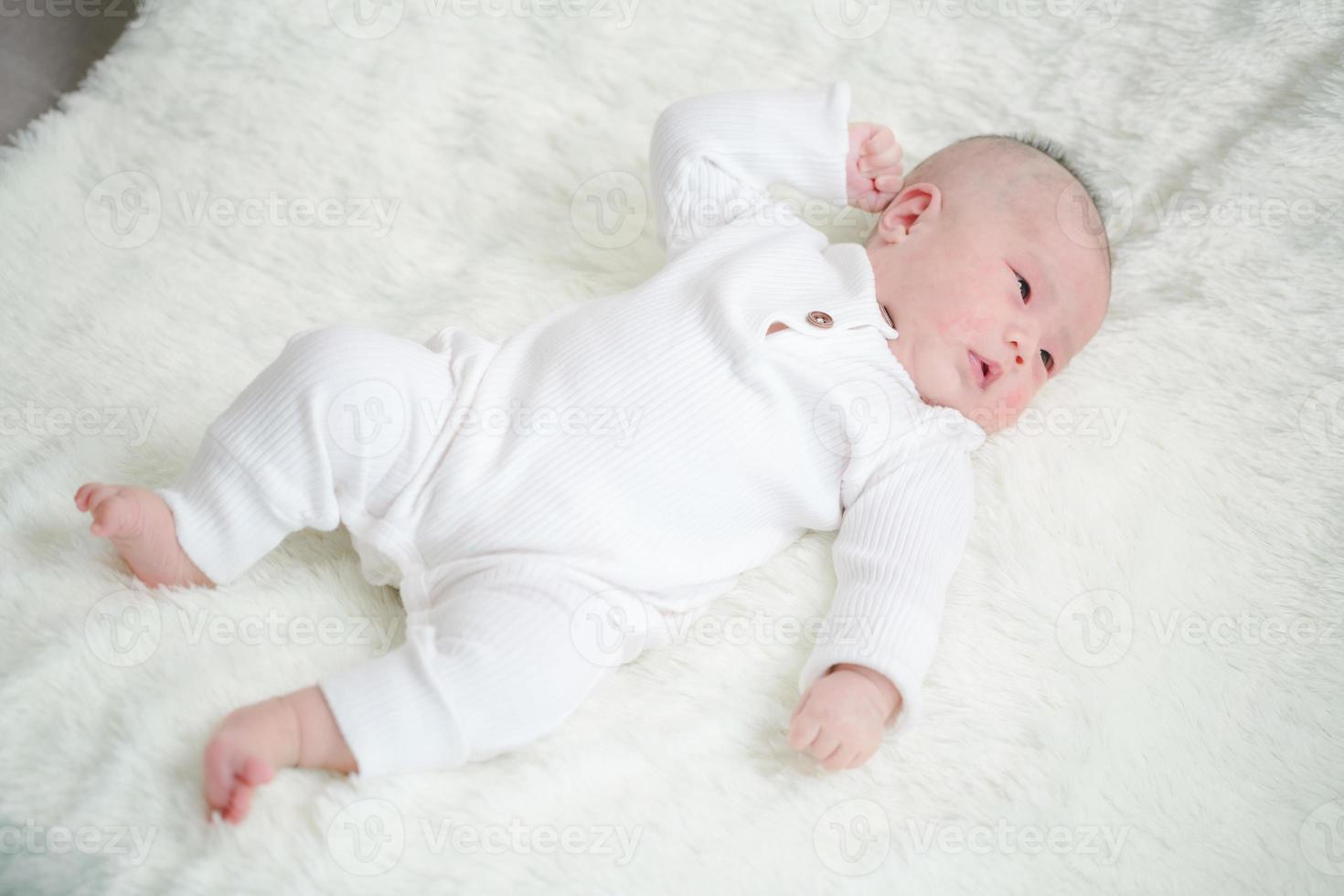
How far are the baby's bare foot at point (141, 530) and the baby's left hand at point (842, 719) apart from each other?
77 centimetres

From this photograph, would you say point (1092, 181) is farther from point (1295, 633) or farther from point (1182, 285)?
point (1295, 633)

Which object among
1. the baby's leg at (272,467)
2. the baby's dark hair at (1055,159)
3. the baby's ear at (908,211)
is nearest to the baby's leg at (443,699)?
the baby's leg at (272,467)

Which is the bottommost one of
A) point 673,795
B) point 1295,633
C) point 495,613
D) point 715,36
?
point 1295,633

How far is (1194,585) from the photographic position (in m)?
1.62

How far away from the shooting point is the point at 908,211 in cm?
180

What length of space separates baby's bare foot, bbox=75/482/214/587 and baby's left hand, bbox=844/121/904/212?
1162 mm

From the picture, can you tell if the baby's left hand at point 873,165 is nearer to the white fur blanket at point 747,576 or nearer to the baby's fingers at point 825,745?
the white fur blanket at point 747,576

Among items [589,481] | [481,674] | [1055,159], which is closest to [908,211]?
[1055,159]

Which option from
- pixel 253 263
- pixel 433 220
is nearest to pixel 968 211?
pixel 433 220

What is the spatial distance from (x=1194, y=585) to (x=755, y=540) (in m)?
0.64

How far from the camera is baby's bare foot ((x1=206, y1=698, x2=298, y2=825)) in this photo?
45.8 inches

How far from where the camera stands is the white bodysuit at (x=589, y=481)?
1.30m

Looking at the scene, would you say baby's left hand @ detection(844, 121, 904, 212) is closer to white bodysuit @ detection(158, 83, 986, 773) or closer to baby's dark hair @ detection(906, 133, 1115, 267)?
baby's dark hair @ detection(906, 133, 1115, 267)

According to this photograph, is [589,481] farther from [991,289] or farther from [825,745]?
[991,289]
